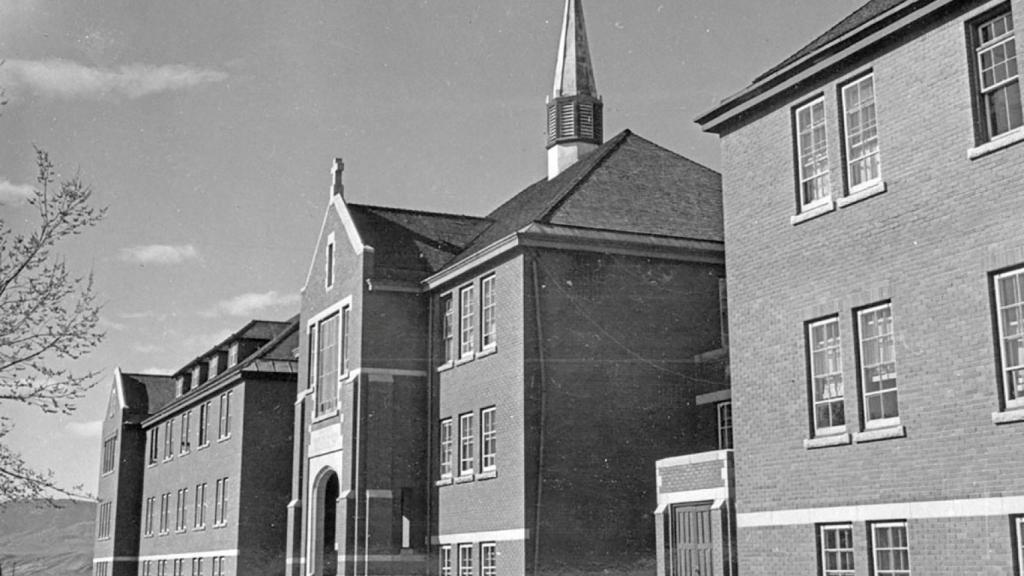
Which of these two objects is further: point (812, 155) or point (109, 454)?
point (109, 454)

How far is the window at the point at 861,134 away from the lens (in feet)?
64.8

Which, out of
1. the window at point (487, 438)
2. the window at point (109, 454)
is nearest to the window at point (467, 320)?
the window at point (487, 438)

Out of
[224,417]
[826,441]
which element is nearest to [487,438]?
[826,441]

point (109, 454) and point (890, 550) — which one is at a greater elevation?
point (109, 454)

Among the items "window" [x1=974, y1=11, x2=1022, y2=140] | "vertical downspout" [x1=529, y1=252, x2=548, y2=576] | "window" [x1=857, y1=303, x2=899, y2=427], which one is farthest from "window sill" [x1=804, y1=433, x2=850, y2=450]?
"vertical downspout" [x1=529, y1=252, x2=548, y2=576]

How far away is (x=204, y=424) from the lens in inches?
2085

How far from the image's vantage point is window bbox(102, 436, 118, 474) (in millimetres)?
67188

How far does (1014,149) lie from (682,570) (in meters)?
11.2

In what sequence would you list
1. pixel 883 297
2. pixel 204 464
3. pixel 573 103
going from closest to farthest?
1. pixel 883 297
2. pixel 573 103
3. pixel 204 464

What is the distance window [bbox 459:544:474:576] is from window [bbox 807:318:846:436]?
537 inches

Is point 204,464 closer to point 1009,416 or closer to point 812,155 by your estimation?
point 812,155

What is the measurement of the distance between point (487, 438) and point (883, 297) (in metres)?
14.5

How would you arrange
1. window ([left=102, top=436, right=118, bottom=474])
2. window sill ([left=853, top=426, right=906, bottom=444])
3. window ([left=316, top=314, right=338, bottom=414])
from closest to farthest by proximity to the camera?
1. window sill ([left=853, top=426, right=906, bottom=444])
2. window ([left=316, top=314, right=338, bottom=414])
3. window ([left=102, top=436, right=118, bottom=474])

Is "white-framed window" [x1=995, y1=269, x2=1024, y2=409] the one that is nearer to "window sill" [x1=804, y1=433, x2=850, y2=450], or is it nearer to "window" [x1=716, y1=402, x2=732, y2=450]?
"window sill" [x1=804, y1=433, x2=850, y2=450]
